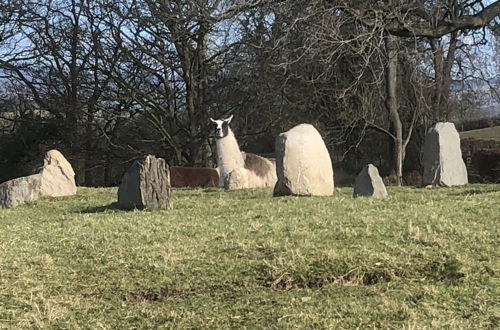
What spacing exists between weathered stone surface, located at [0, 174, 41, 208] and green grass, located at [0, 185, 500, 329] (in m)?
4.50

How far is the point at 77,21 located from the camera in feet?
87.2

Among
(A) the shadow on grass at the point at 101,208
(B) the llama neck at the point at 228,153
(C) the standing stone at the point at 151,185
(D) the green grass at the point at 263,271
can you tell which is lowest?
(D) the green grass at the point at 263,271

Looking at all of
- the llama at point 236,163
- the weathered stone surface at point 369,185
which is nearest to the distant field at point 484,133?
the llama at point 236,163

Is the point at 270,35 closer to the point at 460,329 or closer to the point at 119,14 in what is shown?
the point at 119,14

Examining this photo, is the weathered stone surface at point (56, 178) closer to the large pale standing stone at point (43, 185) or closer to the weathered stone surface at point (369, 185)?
the large pale standing stone at point (43, 185)

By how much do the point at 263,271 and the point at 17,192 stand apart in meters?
8.25

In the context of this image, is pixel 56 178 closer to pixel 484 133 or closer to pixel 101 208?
pixel 101 208

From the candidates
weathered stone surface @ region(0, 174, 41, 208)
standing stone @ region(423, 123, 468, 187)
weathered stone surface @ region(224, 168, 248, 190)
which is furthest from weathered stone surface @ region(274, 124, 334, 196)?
weathered stone surface @ region(0, 174, 41, 208)

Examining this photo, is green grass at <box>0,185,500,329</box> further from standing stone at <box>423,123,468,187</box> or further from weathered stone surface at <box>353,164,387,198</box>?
standing stone at <box>423,123,468,187</box>

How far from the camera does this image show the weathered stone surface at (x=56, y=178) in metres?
13.1

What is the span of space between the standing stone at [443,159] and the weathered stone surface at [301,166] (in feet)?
13.2

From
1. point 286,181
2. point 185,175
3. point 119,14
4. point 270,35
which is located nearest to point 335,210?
point 286,181

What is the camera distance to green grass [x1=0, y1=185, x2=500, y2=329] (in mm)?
4297

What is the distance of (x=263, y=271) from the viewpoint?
525 centimetres
